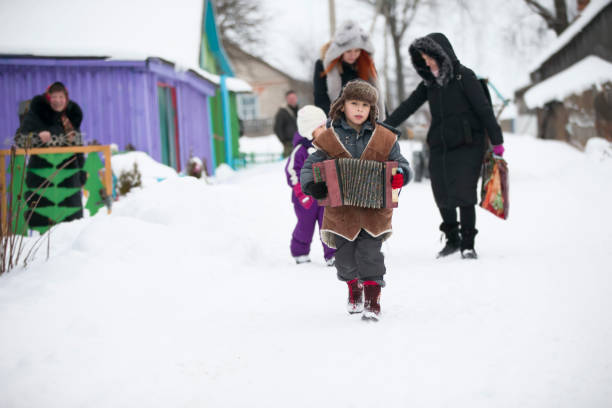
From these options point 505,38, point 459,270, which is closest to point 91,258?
point 459,270

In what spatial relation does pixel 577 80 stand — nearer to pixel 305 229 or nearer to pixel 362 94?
pixel 305 229

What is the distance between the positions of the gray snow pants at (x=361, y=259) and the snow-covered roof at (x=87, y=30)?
775 centimetres

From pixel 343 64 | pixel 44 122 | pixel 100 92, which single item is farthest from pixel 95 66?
pixel 343 64

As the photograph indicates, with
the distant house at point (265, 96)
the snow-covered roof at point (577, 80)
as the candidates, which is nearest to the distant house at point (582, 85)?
the snow-covered roof at point (577, 80)

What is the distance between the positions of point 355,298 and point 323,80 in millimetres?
2450

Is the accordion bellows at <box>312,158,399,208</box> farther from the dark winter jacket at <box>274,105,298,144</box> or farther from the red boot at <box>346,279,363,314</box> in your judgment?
the dark winter jacket at <box>274,105,298,144</box>

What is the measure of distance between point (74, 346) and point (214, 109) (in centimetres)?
1556

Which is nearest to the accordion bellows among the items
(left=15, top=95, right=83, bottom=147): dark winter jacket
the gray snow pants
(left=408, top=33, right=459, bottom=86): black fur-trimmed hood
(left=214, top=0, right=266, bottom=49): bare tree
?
the gray snow pants

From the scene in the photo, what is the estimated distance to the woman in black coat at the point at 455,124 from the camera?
493 centimetres

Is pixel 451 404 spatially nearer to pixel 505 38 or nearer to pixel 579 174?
pixel 579 174

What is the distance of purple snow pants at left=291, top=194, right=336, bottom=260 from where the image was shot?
17.0ft

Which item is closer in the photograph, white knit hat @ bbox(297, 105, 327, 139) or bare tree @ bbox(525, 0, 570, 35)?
white knit hat @ bbox(297, 105, 327, 139)

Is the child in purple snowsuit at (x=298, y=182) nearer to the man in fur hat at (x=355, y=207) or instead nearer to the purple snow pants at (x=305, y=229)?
the purple snow pants at (x=305, y=229)

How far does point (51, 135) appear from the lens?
21.8 ft
